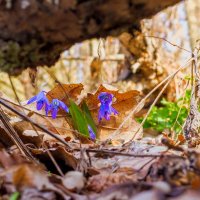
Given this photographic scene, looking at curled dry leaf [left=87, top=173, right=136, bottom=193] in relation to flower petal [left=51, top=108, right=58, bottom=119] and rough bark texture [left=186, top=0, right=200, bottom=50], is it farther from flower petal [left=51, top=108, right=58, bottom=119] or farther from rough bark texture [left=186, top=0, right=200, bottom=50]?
rough bark texture [left=186, top=0, right=200, bottom=50]

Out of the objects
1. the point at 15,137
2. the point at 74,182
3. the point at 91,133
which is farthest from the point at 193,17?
the point at 74,182

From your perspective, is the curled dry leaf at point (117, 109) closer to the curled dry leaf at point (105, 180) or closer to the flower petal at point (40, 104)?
the flower petal at point (40, 104)

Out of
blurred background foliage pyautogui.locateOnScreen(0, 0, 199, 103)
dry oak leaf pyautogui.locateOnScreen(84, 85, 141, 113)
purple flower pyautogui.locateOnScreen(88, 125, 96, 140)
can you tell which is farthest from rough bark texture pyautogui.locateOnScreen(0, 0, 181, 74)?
blurred background foliage pyautogui.locateOnScreen(0, 0, 199, 103)

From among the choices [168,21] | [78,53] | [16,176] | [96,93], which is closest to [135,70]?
[168,21]

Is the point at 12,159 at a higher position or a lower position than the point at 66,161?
higher

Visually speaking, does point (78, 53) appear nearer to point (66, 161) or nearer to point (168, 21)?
point (168, 21)

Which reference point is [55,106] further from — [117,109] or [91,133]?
[117,109]

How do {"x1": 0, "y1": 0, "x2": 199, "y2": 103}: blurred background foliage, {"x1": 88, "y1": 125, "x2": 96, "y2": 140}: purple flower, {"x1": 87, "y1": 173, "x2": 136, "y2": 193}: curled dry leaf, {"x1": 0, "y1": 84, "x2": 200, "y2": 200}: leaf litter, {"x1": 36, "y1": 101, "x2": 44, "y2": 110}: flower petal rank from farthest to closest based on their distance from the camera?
{"x1": 0, "y1": 0, "x2": 199, "y2": 103}: blurred background foliage → {"x1": 36, "y1": 101, "x2": 44, "y2": 110}: flower petal → {"x1": 88, "y1": 125, "x2": 96, "y2": 140}: purple flower → {"x1": 87, "y1": 173, "x2": 136, "y2": 193}: curled dry leaf → {"x1": 0, "y1": 84, "x2": 200, "y2": 200}: leaf litter

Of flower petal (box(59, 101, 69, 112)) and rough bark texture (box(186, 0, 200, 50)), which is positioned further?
rough bark texture (box(186, 0, 200, 50))
